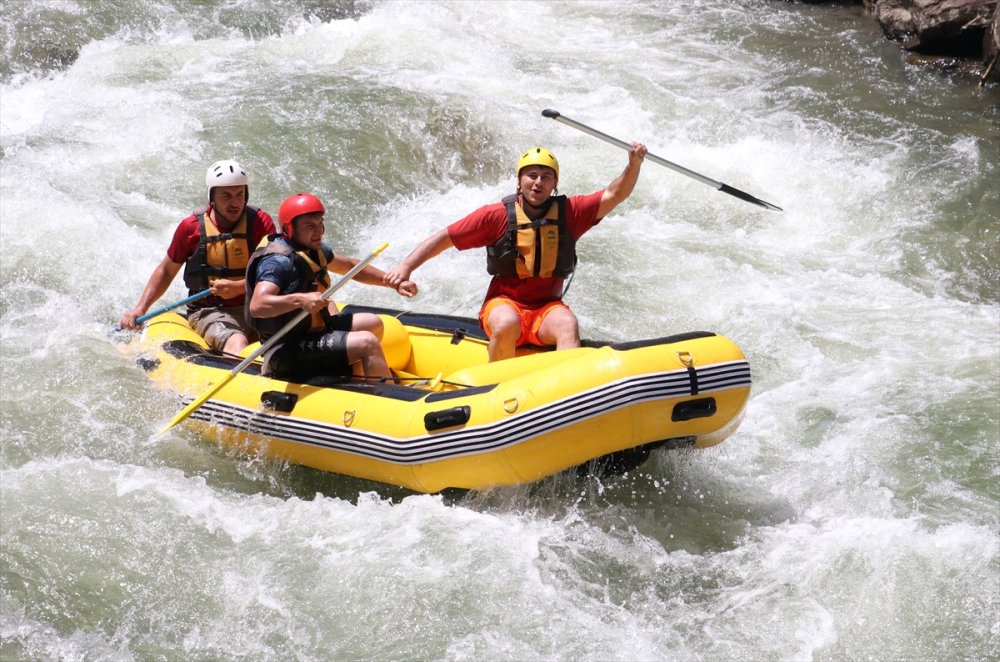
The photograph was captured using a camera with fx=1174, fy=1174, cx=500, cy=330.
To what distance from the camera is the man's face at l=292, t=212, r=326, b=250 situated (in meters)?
5.33

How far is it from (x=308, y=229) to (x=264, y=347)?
58 centimetres

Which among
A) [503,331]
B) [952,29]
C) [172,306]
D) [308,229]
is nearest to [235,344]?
[172,306]

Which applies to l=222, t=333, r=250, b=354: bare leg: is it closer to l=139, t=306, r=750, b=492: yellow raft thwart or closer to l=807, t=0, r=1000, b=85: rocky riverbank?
l=139, t=306, r=750, b=492: yellow raft thwart

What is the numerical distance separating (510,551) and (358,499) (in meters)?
0.84

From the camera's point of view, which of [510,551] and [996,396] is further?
[996,396]

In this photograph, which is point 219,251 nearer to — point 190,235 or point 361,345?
point 190,235

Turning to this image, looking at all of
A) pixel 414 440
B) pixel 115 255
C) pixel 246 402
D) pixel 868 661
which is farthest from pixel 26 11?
pixel 868 661

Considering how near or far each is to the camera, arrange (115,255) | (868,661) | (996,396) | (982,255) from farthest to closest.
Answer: (982,255)
(115,255)
(996,396)
(868,661)

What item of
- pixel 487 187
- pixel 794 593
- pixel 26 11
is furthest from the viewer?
pixel 26 11

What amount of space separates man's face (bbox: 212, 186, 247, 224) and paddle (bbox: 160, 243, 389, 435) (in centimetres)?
87

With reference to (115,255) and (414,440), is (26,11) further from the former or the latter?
(414,440)

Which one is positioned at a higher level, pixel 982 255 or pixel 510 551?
pixel 982 255

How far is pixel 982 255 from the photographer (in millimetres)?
8422

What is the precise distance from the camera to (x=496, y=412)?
16.4 ft
